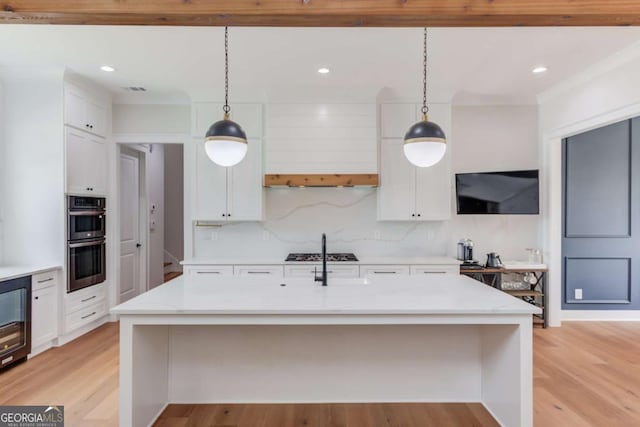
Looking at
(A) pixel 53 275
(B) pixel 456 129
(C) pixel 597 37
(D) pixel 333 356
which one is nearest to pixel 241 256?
(A) pixel 53 275

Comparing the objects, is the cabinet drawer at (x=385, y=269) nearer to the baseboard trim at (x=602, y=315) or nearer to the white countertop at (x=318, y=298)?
the white countertop at (x=318, y=298)

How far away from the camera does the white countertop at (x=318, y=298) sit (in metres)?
1.80

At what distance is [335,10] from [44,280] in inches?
139

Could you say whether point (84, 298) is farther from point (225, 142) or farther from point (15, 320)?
point (225, 142)

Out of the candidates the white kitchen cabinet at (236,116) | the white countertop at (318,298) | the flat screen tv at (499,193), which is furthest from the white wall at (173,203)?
the flat screen tv at (499,193)

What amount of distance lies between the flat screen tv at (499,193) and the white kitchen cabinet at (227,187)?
240 cm

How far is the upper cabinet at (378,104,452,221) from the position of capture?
12.8 ft

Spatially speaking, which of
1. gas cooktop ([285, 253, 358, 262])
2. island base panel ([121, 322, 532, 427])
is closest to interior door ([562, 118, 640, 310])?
gas cooktop ([285, 253, 358, 262])

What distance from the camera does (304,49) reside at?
2.89 m

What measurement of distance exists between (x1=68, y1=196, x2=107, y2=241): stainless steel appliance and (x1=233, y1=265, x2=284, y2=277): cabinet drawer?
163 cm

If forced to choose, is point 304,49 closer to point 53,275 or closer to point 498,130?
point 498,130

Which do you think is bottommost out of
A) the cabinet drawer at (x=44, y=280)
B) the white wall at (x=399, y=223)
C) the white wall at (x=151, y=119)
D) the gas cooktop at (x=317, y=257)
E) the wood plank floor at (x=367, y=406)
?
the wood plank floor at (x=367, y=406)

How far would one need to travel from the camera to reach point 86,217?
365 centimetres

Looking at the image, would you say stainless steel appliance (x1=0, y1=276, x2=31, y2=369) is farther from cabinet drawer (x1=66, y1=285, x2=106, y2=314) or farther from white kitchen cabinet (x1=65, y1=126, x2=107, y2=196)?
white kitchen cabinet (x1=65, y1=126, x2=107, y2=196)
